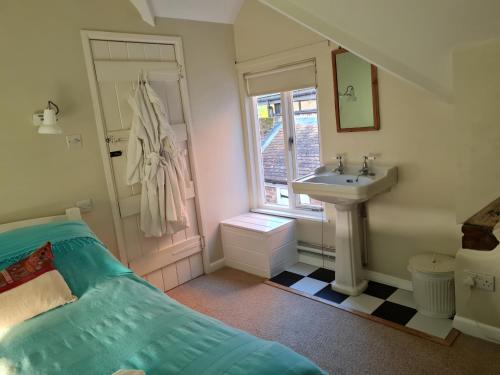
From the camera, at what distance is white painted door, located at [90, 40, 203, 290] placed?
2871 mm

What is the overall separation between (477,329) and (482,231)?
1588 mm

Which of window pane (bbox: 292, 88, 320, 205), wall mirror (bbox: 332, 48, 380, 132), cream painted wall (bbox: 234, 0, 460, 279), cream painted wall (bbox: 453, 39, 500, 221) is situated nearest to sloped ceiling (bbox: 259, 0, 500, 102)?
cream painted wall (bbox: 453, 39, 500, 221)

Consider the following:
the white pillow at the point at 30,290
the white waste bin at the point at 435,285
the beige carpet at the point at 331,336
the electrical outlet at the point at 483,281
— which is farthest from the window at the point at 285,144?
the white pillow at the point at 30,290

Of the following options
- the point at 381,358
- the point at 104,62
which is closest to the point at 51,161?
the point at 104,62

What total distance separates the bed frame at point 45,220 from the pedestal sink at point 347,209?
1.56 m

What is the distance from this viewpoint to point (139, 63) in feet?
9.86

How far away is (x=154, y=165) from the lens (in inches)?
117

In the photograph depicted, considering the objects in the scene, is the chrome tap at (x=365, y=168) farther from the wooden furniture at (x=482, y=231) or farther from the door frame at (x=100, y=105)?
the wooden furniture at (x=482, y=231)

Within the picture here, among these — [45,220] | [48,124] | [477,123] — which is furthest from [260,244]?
[477,123]

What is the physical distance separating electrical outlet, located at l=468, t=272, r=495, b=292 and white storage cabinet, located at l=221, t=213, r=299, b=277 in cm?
155

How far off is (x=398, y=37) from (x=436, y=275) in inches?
60.1

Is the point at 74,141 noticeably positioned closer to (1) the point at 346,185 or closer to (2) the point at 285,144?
(2) the point at 285,144

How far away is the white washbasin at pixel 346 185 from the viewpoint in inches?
100

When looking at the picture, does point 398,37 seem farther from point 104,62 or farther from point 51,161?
point 51,161
